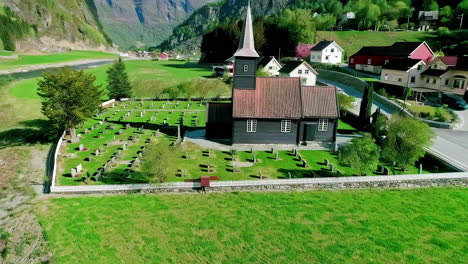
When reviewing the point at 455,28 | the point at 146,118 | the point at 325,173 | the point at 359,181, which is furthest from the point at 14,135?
the point at 455,28

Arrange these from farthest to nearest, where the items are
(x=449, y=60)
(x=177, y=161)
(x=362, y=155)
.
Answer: (x=449, y=60)
(x=177, y=161)
(x=362, y=155)

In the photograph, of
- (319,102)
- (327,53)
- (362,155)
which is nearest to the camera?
(362,155)

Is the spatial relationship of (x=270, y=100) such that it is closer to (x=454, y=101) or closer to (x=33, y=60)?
(x=454, y=101)

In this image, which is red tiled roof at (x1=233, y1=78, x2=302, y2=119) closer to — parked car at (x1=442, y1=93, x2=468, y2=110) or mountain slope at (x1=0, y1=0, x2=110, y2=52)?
parked car at (x1=442, y1=93, x2=468, y2=110)

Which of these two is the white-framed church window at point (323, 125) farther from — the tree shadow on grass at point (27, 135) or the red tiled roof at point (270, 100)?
the tree shadow on grass at point (27, 135)

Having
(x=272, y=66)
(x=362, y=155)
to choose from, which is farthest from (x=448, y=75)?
(x=272, y=66)

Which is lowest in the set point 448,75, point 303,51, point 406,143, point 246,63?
point 406,143

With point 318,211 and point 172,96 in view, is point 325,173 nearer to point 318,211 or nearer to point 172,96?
point 318,211
